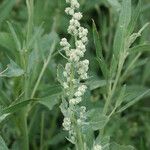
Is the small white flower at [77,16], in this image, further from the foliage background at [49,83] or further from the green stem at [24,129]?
the green stem at [24,129]

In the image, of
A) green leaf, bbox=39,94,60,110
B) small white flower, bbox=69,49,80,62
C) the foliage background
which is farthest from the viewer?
the foliage background

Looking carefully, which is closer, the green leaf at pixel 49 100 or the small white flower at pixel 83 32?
the small white flower at pixel 83 32

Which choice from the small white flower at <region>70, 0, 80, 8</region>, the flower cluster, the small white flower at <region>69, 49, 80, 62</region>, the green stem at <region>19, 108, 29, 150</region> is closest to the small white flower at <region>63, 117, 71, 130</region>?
the flower cluster

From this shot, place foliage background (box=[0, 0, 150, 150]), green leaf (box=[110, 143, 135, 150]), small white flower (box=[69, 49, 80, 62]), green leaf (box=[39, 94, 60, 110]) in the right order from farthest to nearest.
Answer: foliage background (box=[0, 0, 150, 150])
green leaf (box=[39, 94, 60, 110])
green leaf (box=[110, 143, 135, 150])
small white flower (box=[69, 49, 80, 62])

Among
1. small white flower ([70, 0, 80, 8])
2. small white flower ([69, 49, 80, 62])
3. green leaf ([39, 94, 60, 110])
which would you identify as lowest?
green leaf ([39, 94, 60, 110])

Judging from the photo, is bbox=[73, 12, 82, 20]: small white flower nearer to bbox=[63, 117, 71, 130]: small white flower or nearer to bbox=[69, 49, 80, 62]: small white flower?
bbox=[69, 49, 80, 62]: small white flower

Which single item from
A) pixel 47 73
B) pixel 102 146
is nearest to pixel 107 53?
pixel 47 73

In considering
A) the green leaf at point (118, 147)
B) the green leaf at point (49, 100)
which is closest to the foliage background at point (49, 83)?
the green leaf at point (49, 100)

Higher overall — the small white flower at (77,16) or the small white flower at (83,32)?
the small white flower at (77,16)

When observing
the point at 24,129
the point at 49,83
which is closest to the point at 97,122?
the point at 24,129
